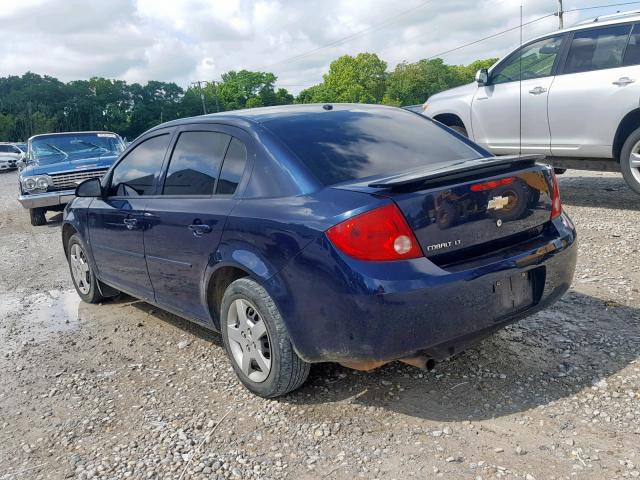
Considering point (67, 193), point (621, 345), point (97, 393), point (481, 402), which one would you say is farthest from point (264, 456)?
point (67, 193)

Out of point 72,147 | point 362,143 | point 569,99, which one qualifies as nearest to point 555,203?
point 362,143

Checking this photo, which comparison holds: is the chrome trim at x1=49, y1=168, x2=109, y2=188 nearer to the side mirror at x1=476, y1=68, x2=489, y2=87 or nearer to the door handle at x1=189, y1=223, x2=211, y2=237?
the side mirror at x1=476, y1=68, x2=489, y2=87

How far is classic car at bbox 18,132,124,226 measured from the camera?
10.6 meters

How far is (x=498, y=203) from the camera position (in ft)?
10.3

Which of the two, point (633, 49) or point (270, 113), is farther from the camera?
point (633, 49)

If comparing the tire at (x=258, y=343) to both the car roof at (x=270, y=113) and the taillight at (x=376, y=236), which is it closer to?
the taillight at (x=376, y=236)

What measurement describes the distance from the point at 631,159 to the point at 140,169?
533cm

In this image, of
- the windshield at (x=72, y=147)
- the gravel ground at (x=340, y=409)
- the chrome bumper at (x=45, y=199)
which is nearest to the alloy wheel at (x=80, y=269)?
the gravel ground at (x=340, y=409)

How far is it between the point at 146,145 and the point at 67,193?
6812 millimetres

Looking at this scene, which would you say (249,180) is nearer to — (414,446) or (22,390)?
(414,446)

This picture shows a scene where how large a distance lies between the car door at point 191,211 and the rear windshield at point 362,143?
Result: 1.26 ft

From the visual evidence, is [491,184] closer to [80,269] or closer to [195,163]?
[195,163]

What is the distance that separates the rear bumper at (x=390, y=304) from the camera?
2770 millimetres

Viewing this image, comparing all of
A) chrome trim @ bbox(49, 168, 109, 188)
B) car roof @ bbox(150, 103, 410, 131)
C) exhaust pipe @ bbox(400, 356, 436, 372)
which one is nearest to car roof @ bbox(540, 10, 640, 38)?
car roof @ bbox(150, 103, 410, 131)
